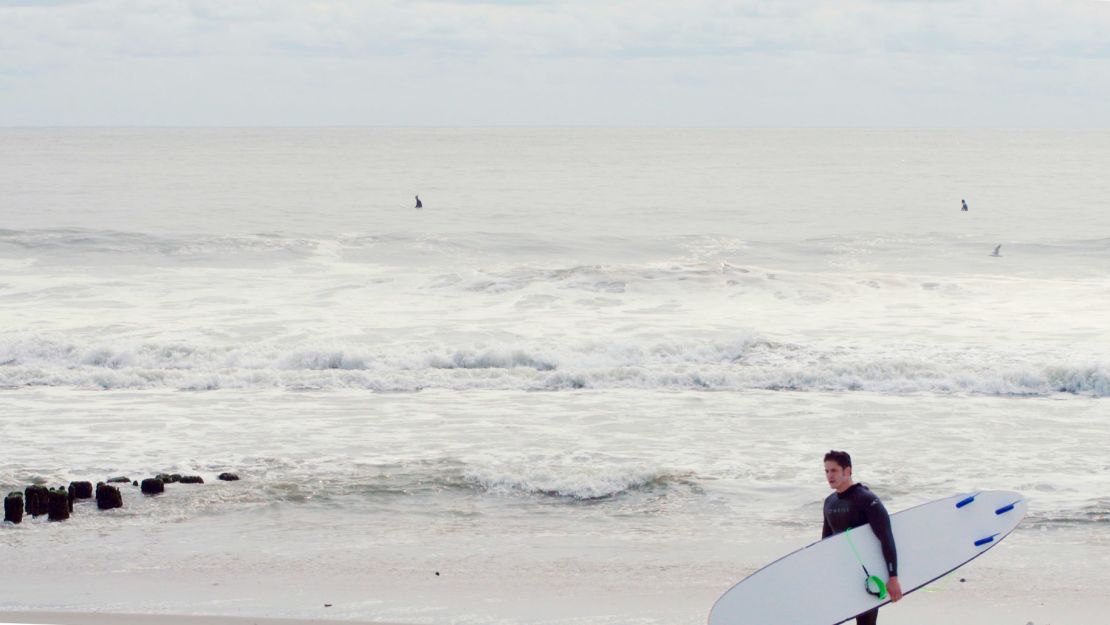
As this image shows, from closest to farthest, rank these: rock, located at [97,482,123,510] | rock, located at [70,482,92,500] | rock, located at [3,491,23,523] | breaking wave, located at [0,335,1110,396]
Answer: rock, located at [3,491,23,523], rock, located at [97,482,123,510], rock, located at [70,482,92,500], breaking wave, located at [0,335,1110,396]

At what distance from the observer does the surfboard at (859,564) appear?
6250 millimetres

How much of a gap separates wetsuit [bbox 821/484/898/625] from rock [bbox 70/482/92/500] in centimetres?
702

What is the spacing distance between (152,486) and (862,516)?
6992mm

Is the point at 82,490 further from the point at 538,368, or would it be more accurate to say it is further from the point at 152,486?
the point at 538,368

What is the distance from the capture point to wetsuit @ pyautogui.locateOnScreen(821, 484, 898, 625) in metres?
6.06

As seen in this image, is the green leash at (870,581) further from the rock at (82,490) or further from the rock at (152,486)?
the rock at (82,490)

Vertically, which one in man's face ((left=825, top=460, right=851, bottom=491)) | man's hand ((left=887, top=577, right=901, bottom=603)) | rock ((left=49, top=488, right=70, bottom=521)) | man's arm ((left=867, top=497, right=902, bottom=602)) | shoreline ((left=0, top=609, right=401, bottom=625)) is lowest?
shoreline ((left=0, top=609, right=401, bottom=625))

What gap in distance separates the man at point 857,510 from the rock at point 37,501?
7.00 m

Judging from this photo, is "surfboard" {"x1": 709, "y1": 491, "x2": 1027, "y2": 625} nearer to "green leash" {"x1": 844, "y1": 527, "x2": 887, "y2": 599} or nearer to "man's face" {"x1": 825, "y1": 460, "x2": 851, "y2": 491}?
"green leash" {"x1": 844, "y1": 527, "x2": 887, "y2": 599}

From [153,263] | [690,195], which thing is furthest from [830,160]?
[153,263]

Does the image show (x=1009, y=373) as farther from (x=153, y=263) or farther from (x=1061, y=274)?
(x=153, y=263)

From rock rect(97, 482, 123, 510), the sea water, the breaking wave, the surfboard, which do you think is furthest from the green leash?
the breaking wave

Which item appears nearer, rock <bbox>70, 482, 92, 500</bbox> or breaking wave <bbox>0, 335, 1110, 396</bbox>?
rock <bbox>70, 482, 92, 500</bbox>

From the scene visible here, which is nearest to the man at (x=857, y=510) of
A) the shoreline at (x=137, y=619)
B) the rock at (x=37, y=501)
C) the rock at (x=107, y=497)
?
the shoreline at (x=137, y=619)
